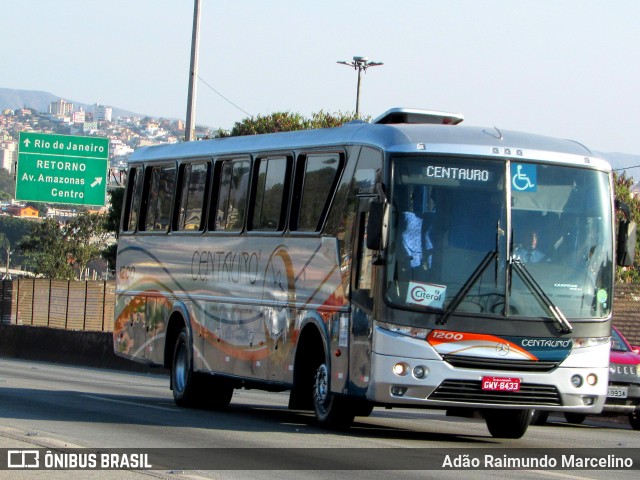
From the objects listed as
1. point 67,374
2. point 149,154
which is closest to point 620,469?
point 149,154

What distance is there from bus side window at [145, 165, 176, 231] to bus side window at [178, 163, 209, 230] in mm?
456

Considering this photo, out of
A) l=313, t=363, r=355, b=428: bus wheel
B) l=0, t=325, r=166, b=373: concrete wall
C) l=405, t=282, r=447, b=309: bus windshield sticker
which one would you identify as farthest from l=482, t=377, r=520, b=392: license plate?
l=0, t=325, r=166, b=373: concrete wall

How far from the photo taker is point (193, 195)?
64.4 ft

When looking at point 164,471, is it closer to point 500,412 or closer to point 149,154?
point 500,412

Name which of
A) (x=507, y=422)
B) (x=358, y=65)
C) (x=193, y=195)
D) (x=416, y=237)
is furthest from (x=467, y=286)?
(x=358, y=65)

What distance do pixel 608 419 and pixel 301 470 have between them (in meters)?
12.0

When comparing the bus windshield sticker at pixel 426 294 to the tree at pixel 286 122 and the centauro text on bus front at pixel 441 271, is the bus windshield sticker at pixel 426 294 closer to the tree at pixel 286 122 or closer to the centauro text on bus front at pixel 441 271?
the centauro text on bus front at pixel 441 271

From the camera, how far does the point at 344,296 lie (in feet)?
48.9

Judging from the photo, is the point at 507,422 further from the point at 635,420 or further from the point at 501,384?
the point at 635,420

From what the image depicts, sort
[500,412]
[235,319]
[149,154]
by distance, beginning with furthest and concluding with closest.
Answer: [149,154], [235,319], [500,412]

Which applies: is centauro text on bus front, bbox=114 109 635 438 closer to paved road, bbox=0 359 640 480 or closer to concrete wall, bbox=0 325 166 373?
paved road, bbox=0 359 640 480

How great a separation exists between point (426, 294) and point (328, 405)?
2.14 metres

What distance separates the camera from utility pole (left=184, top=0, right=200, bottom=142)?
32.7 metres

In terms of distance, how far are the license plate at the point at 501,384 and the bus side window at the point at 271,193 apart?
13.1 feet
